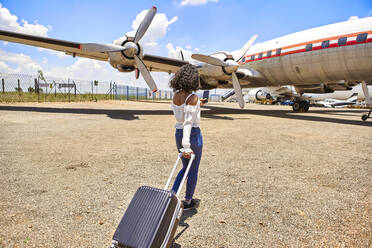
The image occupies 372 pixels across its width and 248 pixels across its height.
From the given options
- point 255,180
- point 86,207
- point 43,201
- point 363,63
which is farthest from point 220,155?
point 363,63

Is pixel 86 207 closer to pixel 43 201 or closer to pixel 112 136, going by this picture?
pixel 43 201

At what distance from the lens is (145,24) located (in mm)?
12617

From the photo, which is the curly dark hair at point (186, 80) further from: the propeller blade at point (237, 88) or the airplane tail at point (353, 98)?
the airplane tail at point (353, 98)

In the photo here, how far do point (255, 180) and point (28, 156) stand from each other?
458 centimetres

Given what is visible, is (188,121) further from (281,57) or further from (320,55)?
(281,57)

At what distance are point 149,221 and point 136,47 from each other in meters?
11.9

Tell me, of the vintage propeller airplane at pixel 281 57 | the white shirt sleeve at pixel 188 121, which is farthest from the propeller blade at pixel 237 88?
the white shirt sleeve at pixel 188 121

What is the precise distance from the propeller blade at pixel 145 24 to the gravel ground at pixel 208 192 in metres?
8.36

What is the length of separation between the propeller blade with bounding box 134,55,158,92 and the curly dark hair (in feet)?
34.7

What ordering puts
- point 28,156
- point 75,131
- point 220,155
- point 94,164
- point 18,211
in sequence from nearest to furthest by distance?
1. point 18,211
2. point 94,164
3. point 28,156
4. point 220,155
5. point 75,131

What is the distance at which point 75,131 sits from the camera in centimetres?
761

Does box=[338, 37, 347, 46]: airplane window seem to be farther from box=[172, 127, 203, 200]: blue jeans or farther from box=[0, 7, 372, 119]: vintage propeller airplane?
box=[172, 127, 203, 200]: blue jeans

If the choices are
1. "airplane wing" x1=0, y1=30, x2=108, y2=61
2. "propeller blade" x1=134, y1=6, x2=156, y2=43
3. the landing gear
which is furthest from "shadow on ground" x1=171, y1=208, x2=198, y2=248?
the landing gear

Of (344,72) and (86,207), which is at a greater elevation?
(344,72)
